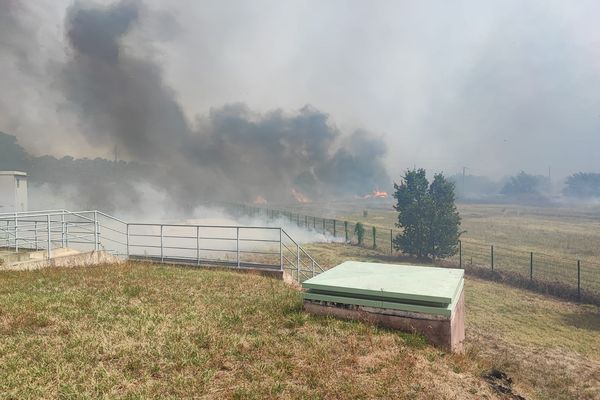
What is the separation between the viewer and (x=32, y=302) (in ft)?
23.8

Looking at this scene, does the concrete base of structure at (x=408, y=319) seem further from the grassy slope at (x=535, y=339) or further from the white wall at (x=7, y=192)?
the white wall at (x=7, y=192)

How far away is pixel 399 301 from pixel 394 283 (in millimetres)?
481

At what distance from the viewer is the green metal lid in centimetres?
629

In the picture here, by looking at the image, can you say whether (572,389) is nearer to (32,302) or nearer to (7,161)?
(32,302)

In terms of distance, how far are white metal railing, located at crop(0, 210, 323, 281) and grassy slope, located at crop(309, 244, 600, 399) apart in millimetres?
6130

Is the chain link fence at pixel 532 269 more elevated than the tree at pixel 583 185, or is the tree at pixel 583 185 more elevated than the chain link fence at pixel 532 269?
the tree at pixel 583 185

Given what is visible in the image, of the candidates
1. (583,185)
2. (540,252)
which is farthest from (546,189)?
(540,252)

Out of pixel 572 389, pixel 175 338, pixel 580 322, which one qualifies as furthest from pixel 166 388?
pixel 580 322

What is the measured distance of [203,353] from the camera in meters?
5.24

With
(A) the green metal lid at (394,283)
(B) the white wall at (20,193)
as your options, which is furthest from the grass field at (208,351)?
(B) the white wall at (20,193)

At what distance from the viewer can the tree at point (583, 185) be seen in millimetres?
140125

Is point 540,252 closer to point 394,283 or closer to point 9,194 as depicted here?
point 394,283

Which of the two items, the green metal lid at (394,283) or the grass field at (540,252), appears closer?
the green metal lid at (394,283)

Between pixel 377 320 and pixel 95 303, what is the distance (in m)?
5.11
